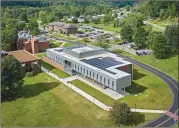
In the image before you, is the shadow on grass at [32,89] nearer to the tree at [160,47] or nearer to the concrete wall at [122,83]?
the concrete wall at [122,83]

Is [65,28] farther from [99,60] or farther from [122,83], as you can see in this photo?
[122,83]

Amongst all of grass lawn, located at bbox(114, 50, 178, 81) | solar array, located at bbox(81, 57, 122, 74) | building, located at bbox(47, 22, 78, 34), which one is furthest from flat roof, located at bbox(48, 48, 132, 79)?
building, located at bbox(47, 22, 78, 34)

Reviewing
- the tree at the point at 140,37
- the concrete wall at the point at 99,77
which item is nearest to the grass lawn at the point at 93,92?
the concrete wall at the point at 99,77

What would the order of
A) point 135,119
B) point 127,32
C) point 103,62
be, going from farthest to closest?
point 127,32 → point 103,62 → point 135,119

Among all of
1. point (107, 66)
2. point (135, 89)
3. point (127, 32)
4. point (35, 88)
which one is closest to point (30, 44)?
point (35, 88)

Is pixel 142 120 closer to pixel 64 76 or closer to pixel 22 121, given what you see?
pixel 22 121

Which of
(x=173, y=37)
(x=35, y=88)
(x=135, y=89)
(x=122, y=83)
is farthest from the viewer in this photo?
(x=173, y=37)
